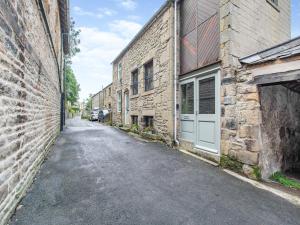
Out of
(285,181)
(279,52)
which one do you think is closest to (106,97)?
(279,52)

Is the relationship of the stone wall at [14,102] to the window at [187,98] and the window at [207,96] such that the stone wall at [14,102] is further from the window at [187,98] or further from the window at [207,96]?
the window at [187,98]

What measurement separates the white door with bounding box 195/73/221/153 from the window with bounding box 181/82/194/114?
33cm

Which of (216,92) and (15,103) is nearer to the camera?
(15,103)

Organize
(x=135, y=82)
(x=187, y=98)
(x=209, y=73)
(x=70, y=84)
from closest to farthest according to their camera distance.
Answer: (x=209, y=73)
(x=187, y=98)
(x=135, y=82)
(x=70, y=84)

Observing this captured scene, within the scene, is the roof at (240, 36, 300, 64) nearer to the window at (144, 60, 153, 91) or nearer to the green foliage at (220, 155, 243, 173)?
the green foliage at (220, 155, 243, 173)

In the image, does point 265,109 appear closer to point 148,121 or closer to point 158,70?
point 158,70

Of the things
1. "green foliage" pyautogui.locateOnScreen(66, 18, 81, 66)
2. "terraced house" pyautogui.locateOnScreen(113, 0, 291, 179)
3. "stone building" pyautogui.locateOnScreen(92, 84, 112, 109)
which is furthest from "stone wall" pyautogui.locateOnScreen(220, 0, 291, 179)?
"green foliage" pyautogui.locateOnScreen(66, 18, 81, 66)

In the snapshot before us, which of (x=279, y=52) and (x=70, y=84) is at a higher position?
(x=70, y=84)

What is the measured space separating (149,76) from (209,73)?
13.0 feet

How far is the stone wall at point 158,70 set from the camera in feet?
21.1

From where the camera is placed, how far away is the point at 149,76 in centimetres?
841

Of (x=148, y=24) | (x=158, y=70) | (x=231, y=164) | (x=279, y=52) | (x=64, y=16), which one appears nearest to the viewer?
(x=279, y=52)

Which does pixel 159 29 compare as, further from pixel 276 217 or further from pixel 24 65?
pixel 276 217

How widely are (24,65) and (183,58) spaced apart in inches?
194
